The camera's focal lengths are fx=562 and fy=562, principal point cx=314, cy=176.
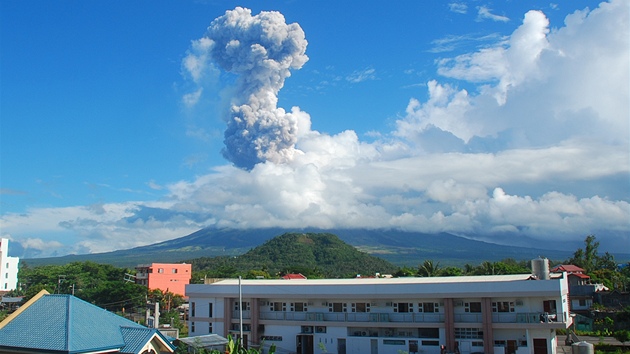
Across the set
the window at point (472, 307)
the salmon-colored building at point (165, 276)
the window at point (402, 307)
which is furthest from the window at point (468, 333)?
the salmon-colored building at point (165, 276)

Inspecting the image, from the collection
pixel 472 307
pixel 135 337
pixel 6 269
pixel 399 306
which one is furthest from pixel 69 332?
pixel 6 269

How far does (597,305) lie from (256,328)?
3359 cm

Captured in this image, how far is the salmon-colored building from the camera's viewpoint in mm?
71000

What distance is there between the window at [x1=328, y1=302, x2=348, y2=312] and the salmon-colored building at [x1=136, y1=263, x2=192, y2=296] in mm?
43535

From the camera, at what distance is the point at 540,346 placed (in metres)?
27.3

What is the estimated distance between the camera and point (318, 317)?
31.2m

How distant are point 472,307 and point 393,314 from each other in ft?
13.6

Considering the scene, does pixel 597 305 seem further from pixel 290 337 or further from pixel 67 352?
pixel 67 352

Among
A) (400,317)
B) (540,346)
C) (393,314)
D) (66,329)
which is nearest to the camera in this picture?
(66,329)

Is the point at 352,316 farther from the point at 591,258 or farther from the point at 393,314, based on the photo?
the point at 591,258

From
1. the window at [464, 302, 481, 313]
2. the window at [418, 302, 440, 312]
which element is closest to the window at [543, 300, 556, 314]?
the window at [464, 302, 481, 313]

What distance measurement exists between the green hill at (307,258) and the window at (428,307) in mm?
71910

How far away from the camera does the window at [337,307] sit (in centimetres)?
3155

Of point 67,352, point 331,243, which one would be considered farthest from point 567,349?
point 331,243
